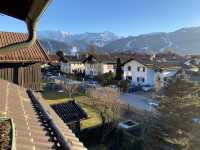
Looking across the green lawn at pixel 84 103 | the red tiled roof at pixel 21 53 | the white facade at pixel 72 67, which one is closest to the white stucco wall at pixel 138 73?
the green lawn at pixel 84 103

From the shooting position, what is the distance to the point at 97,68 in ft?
184

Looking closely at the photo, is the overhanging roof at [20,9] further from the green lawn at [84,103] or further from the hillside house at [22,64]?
the green lawn at [84,103]

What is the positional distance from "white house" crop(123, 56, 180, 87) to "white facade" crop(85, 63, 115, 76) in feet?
25.7

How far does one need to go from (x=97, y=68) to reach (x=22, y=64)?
4345 centimetres

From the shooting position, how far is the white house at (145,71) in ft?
142

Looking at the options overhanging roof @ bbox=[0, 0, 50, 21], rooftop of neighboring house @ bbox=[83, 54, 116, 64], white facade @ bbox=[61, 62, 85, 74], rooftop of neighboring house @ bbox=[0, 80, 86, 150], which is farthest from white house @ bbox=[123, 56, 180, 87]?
overhanging roof @ bbox=[0, 0, 50, 21]

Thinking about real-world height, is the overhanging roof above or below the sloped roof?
above

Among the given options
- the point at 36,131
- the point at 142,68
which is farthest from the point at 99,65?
the point at 36,131

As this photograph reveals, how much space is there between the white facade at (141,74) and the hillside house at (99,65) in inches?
308

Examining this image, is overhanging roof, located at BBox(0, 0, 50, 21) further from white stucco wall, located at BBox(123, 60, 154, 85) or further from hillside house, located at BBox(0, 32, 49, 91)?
white stucco wall, located at BBox(123, 60, 154, 85)

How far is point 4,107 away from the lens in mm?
5113

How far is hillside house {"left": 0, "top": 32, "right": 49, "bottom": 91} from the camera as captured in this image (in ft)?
40.8

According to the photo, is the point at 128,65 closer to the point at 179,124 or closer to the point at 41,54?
the point at 179,124

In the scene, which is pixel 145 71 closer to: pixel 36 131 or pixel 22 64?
pixel 22 64
